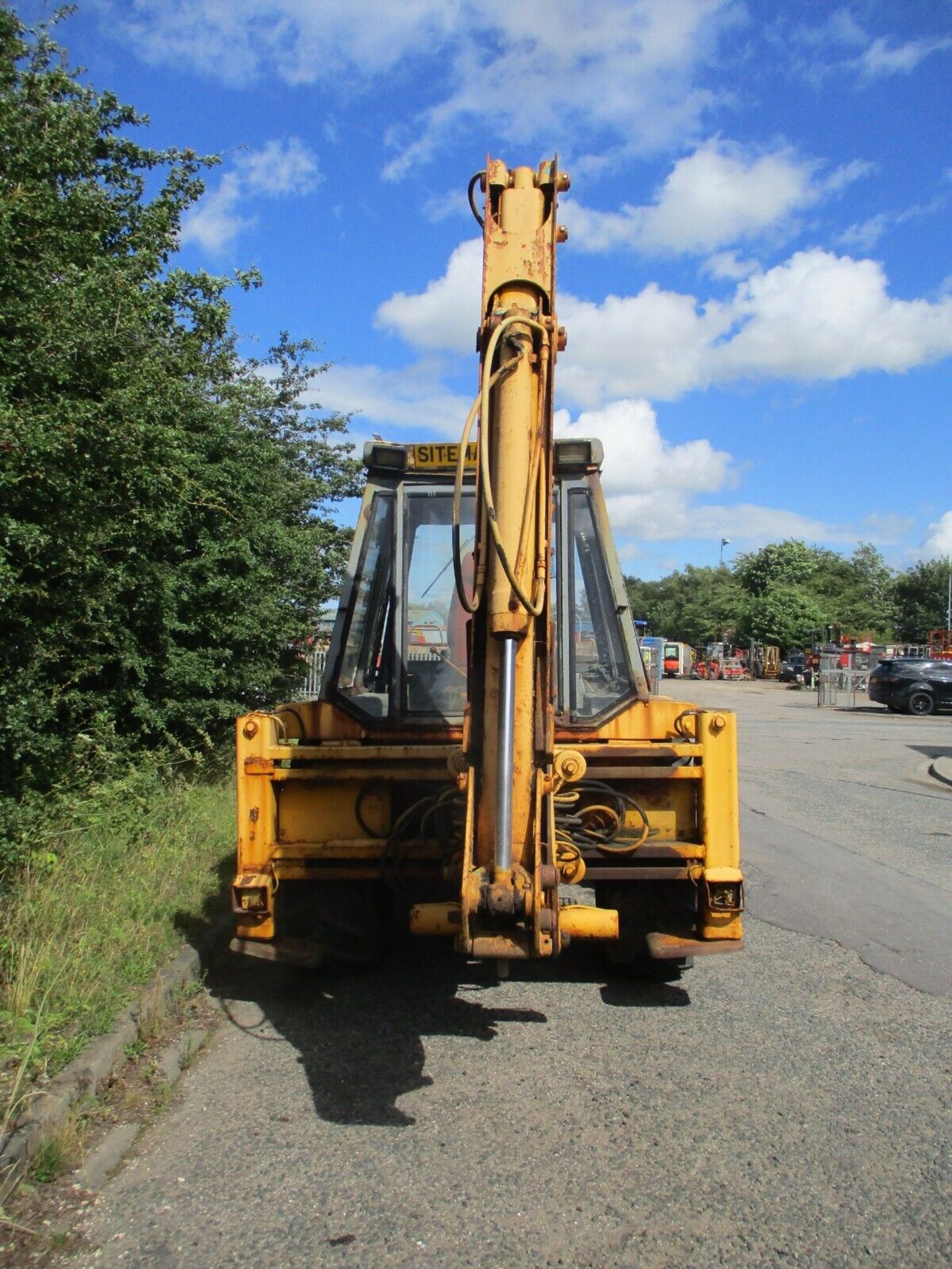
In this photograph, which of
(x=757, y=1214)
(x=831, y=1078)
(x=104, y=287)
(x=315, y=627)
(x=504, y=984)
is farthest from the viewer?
(x=315, y=627)

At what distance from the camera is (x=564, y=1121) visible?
3895mm

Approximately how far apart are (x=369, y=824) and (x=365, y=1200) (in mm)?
1939

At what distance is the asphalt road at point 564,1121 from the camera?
3115mm

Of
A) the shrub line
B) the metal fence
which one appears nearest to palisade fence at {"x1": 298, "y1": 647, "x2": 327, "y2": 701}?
the shrub line

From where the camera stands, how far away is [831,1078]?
4285mm

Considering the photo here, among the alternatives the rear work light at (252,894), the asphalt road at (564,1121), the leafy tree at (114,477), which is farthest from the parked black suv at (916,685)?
the rear work light at (252,894)

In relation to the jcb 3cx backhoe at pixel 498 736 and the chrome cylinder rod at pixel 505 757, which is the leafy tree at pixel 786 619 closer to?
the jcb 3cx backhoe at pixel 498 736

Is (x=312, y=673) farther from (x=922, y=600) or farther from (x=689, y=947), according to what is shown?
(x=922, y=600)

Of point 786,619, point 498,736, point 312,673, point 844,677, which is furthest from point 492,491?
point 786,619

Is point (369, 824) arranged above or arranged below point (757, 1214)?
above

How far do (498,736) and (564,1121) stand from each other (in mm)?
1491

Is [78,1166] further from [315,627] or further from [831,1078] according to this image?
[315,627]

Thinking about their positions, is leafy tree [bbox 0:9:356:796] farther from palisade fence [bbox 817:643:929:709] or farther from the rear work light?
palisade fence [bbox 817:643:929:709]

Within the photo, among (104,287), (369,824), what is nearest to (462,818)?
(369,824)
